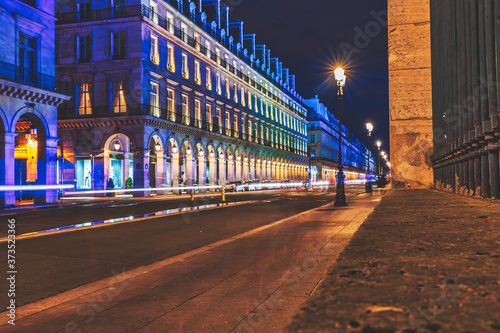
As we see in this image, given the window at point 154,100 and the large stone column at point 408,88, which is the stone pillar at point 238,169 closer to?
the window at point 154,100

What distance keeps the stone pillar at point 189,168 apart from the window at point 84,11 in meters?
16.9

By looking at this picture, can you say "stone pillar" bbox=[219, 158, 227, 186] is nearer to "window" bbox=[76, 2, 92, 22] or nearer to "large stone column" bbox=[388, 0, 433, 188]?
"window" bbox=[76, 2, 92, 22]

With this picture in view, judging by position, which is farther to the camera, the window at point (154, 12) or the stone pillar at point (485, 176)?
the window at point (154, 12)

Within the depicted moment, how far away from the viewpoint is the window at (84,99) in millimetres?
41406

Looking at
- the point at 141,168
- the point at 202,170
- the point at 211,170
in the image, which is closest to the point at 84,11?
the point at 141,168

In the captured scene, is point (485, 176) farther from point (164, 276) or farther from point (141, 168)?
point (141, 168)

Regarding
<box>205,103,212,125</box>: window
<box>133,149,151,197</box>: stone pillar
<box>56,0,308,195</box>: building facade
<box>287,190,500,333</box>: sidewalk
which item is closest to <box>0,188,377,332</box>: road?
<box>287,190,500,333</box>: sidewalk

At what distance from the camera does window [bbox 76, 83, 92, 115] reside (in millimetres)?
41406

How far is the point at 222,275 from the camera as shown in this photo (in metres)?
6.39

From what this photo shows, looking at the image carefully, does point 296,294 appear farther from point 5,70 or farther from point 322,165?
point 322,165

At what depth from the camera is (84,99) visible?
136 feet

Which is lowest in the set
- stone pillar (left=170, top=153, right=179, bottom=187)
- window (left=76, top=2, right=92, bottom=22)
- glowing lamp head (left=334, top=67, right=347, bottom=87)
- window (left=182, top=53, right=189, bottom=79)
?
stone pillar (left=170, top=153, right=179, bottom=187)

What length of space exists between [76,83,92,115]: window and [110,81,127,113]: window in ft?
7.76

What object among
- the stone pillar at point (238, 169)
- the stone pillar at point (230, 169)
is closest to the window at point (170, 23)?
the stone pillar at point (230, 169)
